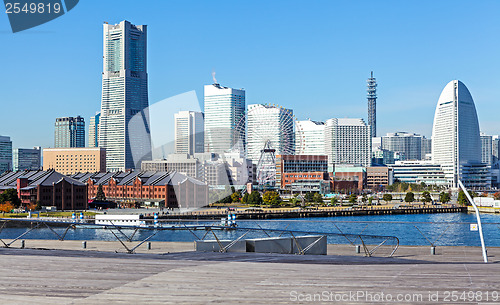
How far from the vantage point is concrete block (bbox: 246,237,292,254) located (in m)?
16.0

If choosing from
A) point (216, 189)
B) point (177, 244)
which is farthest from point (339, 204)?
point (177, 244)

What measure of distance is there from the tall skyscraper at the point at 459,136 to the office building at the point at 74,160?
325 ft

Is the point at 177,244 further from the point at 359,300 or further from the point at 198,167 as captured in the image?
the point at 198,167

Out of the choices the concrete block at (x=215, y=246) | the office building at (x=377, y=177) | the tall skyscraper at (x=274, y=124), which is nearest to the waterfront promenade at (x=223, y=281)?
the concrete block at (x=215, y=246)

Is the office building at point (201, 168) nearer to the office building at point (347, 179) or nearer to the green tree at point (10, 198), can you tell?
the office building at point (347, 179)

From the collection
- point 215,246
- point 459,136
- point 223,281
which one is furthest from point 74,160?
point 223,281

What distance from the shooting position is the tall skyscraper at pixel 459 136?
183m

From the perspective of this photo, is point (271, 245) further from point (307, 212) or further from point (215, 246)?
point (307, 212)

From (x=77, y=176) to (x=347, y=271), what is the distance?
96.1 metres

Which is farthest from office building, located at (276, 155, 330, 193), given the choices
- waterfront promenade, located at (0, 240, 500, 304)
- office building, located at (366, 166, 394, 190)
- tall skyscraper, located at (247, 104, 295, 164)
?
waterfront promenade, located at (0, 240, 500, 304)

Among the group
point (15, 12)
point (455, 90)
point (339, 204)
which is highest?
point (455, 90)

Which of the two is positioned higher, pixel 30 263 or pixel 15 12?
pixel 15 12

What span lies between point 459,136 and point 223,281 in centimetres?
18805

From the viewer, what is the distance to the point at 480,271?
29.1 ft
